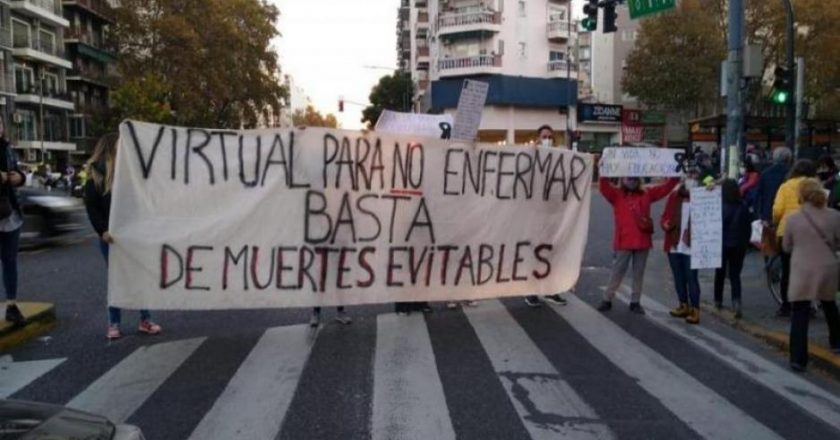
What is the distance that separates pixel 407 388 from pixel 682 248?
13.8ft

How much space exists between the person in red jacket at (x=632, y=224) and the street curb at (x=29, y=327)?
19.4 feet

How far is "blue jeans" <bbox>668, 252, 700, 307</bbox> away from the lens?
328 inches

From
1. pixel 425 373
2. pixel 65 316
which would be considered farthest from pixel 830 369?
pixel 65 316

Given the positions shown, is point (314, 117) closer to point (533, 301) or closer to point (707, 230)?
point (533, 301)

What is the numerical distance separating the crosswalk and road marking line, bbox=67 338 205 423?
1 centimetres

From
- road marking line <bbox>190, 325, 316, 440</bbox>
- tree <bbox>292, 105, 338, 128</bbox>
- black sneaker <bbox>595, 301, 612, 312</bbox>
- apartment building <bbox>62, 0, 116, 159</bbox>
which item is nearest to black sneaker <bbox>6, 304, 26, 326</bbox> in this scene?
road marking line <bbox>190, 325, 316, 440</bbox>

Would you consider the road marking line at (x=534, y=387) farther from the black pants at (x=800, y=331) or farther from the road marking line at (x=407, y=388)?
the black pants at (x=800, y=331)

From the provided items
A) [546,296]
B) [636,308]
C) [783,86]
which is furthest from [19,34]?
[636,308]

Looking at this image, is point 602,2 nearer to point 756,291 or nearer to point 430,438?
point 756,291

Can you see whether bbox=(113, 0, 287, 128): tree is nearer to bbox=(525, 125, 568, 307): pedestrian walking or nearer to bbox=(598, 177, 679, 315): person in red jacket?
bbox=(525, 125, 568, 307): pedestrian walking

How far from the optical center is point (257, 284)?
702 centimetres

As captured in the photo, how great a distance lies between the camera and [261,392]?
5625 millimetres

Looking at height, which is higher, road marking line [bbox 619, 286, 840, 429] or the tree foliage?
the tree foliage

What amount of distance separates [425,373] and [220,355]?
73.5 inches
